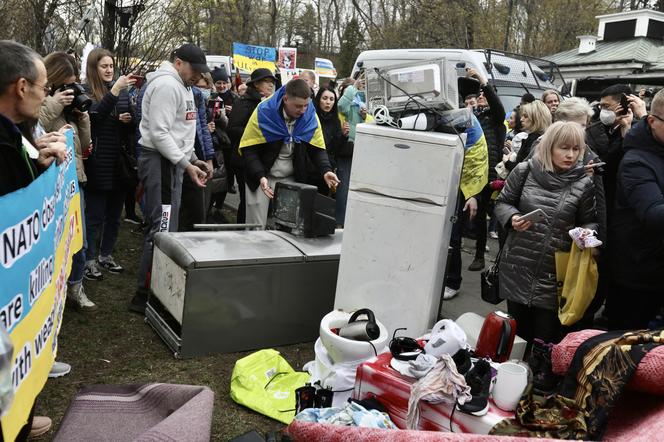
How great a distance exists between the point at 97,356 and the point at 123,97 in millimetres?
2434

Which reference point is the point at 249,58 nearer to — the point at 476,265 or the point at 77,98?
the point at 476,265

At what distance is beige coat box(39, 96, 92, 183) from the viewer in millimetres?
4215

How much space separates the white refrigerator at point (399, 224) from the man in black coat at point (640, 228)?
990mm

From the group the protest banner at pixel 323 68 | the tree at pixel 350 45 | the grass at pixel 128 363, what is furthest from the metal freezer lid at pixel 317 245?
the tree at pixel 350 45

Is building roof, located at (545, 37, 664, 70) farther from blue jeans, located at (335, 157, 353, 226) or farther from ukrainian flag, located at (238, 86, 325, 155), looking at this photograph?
ukrainian flag, located at (238, 86, 325, 155)

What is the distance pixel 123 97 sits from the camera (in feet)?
17.5

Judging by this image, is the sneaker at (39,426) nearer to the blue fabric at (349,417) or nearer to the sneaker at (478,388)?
the blue fabric at (349,417)

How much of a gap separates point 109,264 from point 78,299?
107 cm

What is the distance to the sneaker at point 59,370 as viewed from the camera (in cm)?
360

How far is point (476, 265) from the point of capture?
6.59 meters

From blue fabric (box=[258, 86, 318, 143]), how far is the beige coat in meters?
1.37

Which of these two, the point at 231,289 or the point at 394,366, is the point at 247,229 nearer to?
the point at 231,289

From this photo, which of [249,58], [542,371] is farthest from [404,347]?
[249,58]

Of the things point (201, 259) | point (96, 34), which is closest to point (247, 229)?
point (201, 259)
